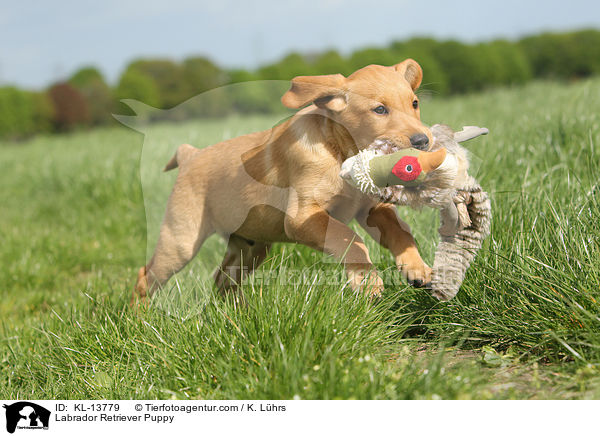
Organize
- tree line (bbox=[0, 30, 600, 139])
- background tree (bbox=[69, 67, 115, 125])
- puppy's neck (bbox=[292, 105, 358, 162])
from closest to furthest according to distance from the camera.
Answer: puppy's neck (bbox=[292, 105, 358, 162]) < tree line (bbox=[0, 30, 600, 139]) < background tree (bbox=[69, 67, 115, 125])

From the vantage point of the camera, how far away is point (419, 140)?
228 cm

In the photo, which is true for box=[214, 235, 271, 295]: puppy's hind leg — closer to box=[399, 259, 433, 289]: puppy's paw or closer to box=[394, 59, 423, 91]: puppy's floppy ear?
box=[399, 259, 433, 289]: puppy's paw

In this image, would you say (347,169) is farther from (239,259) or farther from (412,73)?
(239,259)

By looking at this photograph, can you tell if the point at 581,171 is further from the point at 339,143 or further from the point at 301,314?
the point at 301,314

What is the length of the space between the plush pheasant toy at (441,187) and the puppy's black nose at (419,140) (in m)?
0.05

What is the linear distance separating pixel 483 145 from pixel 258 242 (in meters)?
2.42

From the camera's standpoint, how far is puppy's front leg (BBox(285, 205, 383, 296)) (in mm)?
2502

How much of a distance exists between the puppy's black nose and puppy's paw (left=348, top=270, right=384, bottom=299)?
0.62m

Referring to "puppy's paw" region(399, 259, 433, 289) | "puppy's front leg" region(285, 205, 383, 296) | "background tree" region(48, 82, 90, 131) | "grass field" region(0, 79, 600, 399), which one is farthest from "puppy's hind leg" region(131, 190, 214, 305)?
"background tree" region(48, 82, 90, 131)

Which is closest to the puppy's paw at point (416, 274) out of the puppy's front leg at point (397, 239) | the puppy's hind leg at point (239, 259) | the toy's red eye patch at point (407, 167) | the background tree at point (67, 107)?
the puppy's front leg at point (397, 239)
